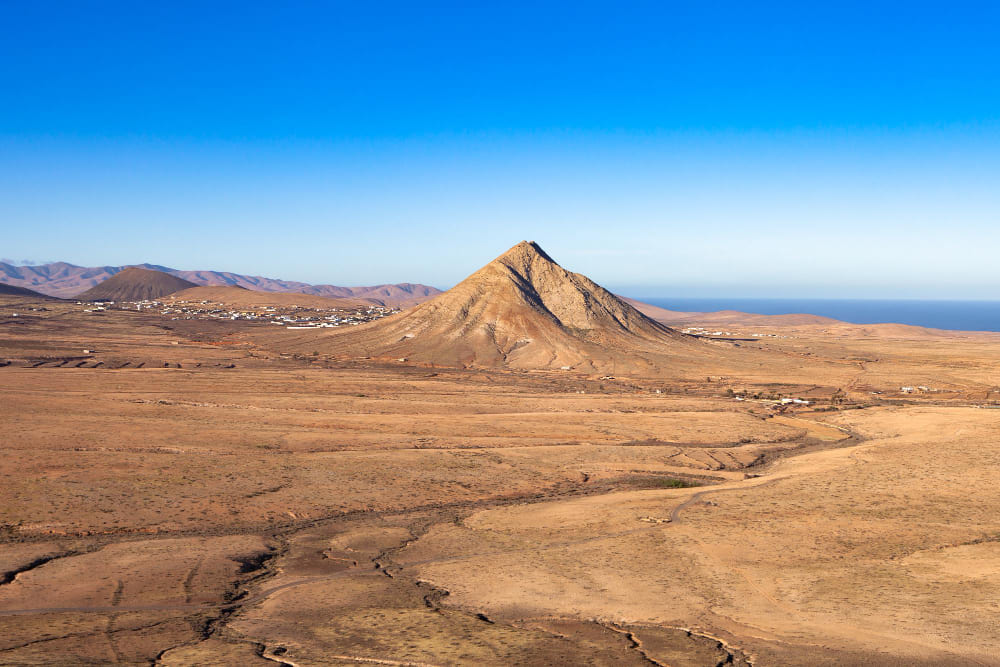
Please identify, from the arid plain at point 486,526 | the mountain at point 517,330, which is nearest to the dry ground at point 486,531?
the arid plain at point 486,526

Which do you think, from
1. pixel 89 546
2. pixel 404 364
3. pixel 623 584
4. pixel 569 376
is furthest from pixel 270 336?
pixel 623 584

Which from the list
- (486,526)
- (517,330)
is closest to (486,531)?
(486,526)

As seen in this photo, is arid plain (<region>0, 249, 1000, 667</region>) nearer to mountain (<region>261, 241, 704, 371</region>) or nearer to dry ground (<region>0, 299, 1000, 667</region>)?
dry ground (<region>0, 299, 1000, 667</region>)

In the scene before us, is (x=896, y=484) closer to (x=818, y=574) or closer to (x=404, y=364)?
(x=818, y=574)

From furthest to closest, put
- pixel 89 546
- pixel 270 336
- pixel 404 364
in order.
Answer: pixel 270 336 → pixel 404 364 → pixel 89 546

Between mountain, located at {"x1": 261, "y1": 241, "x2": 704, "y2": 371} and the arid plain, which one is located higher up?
mountain, located at {"x1": 261, "y1": 241, "x2": 704, "y2": 371}

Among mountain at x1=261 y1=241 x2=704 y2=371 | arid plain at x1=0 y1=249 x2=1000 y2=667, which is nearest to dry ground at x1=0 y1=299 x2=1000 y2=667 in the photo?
arid plain at x1=0 y1=249 x2=1000 y2=667
